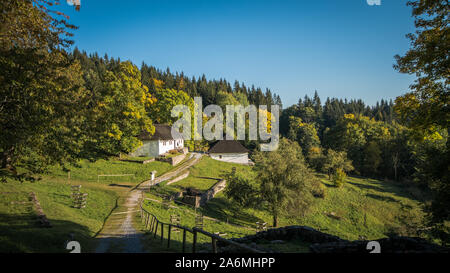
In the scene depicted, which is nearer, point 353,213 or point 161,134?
point 353,213

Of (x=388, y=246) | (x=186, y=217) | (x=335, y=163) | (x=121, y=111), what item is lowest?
(x=186, y=217)

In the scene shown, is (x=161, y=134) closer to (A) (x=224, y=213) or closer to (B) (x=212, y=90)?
(A) (x=224, y=213)

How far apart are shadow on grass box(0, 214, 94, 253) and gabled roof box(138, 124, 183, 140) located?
23.5 m

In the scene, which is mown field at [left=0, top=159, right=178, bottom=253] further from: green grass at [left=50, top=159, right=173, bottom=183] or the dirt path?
the dirt path

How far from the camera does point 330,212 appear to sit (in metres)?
28.9

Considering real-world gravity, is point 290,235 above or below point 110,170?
below

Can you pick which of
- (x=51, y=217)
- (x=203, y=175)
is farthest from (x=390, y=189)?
(x=51, y=217)

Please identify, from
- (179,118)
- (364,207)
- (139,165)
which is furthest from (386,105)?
(139,165)

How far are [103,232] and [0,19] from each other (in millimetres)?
10400

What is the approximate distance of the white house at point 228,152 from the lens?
49.6 meters

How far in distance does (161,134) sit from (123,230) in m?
26.3
